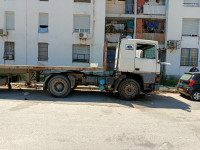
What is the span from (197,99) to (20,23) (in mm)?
Result: 15988

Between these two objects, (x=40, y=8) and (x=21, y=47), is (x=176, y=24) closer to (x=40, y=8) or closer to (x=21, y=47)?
(x=40, y=8)

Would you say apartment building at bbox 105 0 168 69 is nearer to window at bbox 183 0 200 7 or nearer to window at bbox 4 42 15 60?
window at bbox 183 0 200 7

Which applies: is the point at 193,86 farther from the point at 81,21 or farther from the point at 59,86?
the point at 81,21

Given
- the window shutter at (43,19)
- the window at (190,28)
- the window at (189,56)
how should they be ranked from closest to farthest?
the window shutter at (43,19)
the window at (189,56)
the window at (190,28)

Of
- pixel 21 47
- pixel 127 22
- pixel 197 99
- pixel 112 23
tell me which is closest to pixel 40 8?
pixel 21 47

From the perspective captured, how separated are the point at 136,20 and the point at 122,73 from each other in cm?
1093

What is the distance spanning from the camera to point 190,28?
1664cm

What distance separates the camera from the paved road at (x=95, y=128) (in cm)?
340

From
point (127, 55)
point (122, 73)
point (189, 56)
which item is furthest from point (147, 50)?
point (189, 56)

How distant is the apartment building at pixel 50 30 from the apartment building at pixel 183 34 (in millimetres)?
6782

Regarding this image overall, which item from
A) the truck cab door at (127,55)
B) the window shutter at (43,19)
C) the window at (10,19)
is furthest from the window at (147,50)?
the window at (10,19)

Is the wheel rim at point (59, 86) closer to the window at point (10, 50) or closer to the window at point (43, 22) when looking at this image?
the window at point (43, 22)

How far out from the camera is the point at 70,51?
53.6ft

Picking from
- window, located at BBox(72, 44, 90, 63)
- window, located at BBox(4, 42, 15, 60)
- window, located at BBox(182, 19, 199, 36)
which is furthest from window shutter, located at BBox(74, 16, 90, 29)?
window, located at BBox(182, 19, 199, 36)
